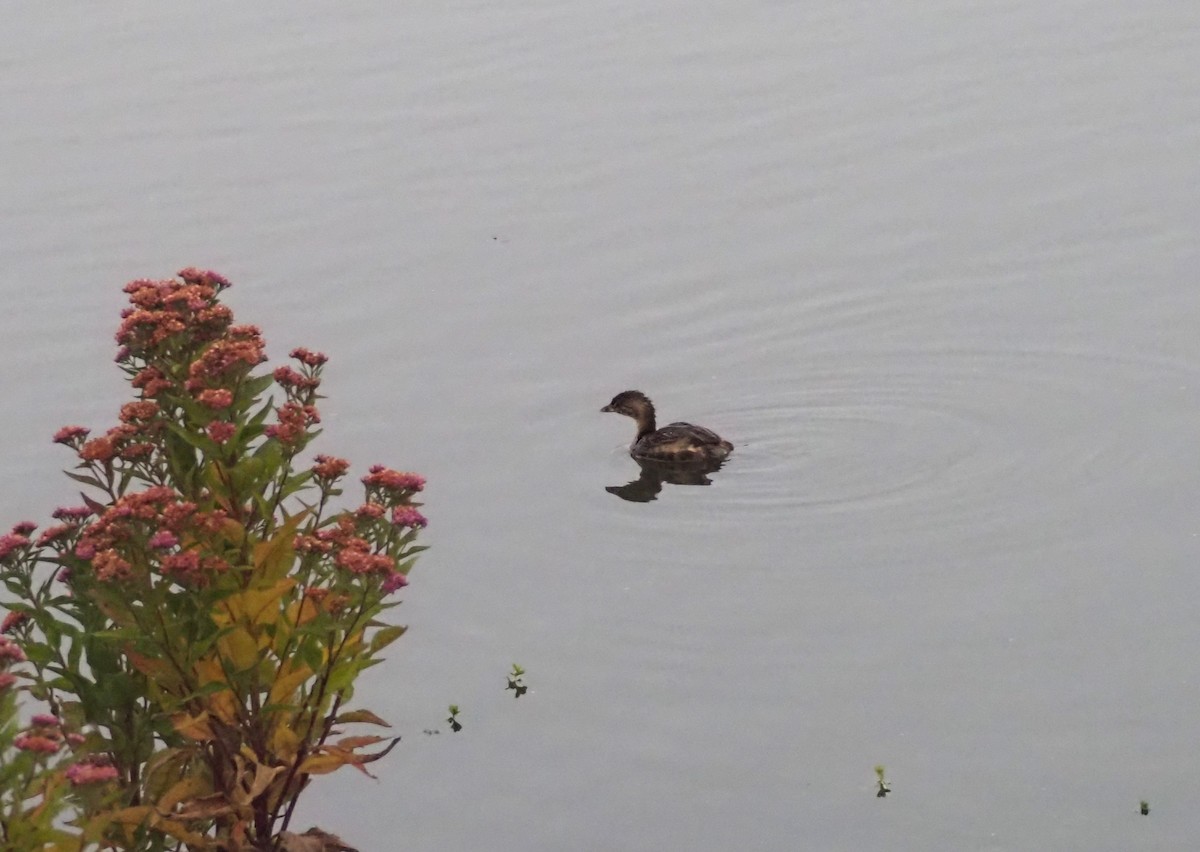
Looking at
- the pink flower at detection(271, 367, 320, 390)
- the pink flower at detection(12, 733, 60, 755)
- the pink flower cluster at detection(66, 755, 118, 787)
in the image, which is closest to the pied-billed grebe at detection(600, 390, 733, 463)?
the pink flower at detection(271, 367, 320, 390)

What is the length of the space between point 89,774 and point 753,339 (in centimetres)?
833

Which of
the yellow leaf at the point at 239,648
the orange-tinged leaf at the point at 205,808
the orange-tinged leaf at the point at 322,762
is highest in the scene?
the yellow leaf at the point at 239,648

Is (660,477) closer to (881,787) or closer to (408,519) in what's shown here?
(881,787)

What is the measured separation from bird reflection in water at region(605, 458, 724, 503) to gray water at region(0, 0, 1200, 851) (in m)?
0.09

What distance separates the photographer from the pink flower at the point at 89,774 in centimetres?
594

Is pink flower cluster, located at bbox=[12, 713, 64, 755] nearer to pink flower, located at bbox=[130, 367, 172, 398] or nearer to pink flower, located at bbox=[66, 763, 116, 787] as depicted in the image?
pink flower, located at bbox=[66, 763, 116, 787]

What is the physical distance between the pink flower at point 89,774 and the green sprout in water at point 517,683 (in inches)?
141

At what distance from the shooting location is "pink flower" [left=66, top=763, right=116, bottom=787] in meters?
5.94

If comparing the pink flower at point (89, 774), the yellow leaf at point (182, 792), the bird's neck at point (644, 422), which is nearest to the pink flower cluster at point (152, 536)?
the pink flower at point (89, 774)

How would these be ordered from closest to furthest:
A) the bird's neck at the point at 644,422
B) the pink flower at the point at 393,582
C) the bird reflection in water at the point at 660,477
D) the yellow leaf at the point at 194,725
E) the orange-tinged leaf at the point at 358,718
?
the pink flower at the point at 393,582
the yellow leaf at the point at 194,725
the orange-tinged leaf at the point at 358,718
the bird reflection in water at the point at 660,477
the bird's neck at the point at 644,422

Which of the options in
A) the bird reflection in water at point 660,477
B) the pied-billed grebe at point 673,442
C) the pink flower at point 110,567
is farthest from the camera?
the pied-billed grebe at point 673,442

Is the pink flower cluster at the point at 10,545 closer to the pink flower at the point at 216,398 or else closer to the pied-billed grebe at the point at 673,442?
the pink flower at the point at 216,398

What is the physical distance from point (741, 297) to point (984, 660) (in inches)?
205

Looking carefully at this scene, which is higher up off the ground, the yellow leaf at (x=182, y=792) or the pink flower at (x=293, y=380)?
the pink flower at (x=293, y=380)
